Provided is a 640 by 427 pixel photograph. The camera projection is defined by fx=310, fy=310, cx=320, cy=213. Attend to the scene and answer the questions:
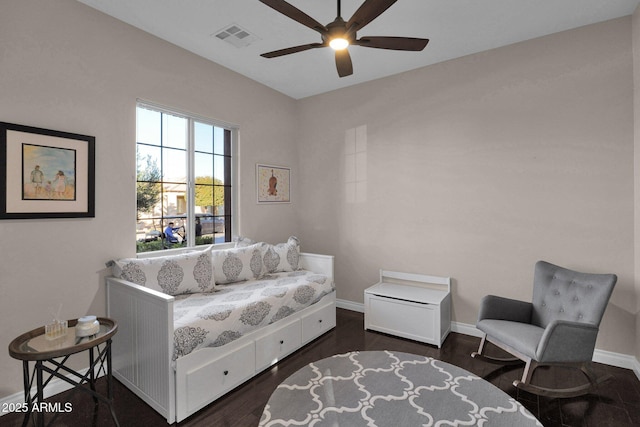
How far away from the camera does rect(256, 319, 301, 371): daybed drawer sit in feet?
8.09

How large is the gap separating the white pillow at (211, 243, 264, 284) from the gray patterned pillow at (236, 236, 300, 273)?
0.10m

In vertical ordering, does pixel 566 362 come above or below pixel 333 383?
above

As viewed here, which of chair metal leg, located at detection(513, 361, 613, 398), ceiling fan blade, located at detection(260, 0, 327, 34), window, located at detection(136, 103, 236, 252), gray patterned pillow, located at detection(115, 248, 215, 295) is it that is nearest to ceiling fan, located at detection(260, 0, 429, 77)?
ceiling fan blade, located at detection(260, 0, 327, 34)

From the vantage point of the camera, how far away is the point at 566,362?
2135mm

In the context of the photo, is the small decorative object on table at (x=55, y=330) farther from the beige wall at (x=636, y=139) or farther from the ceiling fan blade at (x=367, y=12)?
the beige wall at (x=636, y=139)

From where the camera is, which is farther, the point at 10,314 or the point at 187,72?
the point at 187,72

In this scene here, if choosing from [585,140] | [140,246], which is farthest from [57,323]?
[585,140]

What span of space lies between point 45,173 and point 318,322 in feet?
8.32

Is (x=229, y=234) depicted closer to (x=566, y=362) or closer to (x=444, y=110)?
(x=444, y=110)

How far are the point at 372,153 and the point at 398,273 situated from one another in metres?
1.46

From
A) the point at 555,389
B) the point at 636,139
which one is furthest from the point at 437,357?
the point at 636,139

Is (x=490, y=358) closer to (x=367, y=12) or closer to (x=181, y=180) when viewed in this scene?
(x=367, y=12)

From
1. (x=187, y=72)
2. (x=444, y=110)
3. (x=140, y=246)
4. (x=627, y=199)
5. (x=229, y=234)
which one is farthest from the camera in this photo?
(x=229, y=234)

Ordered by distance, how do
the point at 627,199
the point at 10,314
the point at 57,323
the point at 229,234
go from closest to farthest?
the point at 57,323 < the point at 10,314 < the point at 627,199 < the point at 229,234
